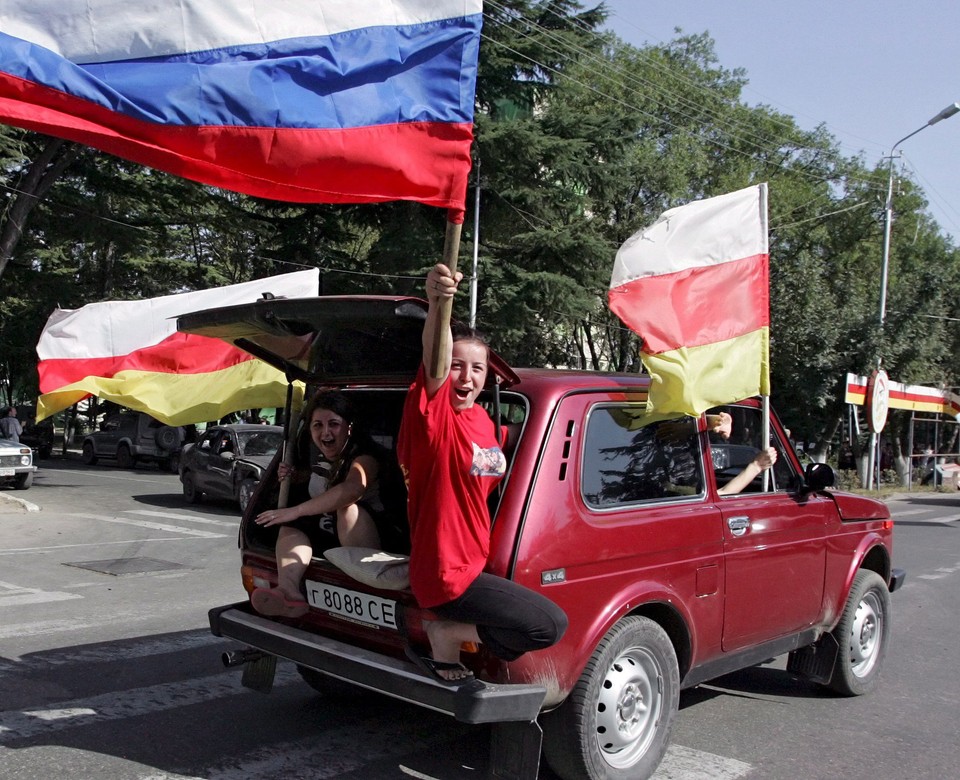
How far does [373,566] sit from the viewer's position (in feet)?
13.2

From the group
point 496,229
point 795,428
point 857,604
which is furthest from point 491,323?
point 857,604

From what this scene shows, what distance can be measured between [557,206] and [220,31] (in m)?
24.2

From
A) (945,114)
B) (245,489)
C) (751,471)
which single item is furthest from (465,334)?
(945,114)

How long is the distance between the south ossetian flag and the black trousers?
1.56 m

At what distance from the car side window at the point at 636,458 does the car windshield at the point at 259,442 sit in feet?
42.2

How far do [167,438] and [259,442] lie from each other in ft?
42.7

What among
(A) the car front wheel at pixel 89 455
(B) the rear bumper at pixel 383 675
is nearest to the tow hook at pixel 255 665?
(B) the rear bumper at pixel 383 675

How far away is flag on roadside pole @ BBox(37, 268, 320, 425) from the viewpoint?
711cm

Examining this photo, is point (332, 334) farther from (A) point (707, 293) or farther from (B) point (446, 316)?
(A) point (707, 293)

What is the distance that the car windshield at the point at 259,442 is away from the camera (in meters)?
16.9

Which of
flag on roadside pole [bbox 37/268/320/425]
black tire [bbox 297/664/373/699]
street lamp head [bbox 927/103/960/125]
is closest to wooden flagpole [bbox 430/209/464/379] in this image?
black tire [bbox 297/664/373/699]

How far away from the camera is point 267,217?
91.9 ft

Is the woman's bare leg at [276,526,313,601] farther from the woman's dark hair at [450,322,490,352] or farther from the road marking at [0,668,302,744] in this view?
the woman's dark hair at [450,322,490,352]

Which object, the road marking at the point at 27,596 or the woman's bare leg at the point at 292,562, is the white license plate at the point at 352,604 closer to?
the woman's bare leg at the point at 292,562
